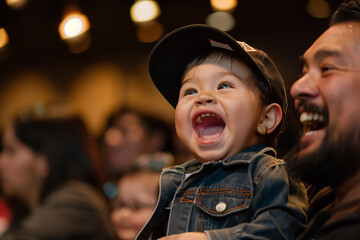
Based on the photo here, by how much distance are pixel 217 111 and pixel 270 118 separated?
0.68 feet

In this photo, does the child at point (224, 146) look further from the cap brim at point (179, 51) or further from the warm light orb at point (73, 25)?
the warm light orb at point (73, 25)

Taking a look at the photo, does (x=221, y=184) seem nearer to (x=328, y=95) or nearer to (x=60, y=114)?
(x=328, y=95)

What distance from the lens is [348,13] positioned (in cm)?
145

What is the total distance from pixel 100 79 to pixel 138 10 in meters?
1.62

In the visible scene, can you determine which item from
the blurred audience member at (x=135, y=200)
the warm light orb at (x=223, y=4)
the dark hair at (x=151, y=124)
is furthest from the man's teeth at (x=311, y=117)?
the warm light orb at (x=223, y=4)

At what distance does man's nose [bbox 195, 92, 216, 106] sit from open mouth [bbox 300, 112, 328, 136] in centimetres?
26

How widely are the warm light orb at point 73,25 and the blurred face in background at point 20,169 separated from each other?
101 inches

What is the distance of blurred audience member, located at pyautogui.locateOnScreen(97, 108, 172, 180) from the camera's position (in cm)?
452

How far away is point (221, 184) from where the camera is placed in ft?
4.58

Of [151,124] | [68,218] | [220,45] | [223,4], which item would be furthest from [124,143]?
[220,45]

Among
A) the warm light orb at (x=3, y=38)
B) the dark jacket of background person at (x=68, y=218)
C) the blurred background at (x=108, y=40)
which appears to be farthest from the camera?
the warm light orb at (x=3, y=38)

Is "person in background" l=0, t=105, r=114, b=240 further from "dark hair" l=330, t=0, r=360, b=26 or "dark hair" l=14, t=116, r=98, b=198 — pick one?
"dark hair" l=330, t=0, r=360, b=26

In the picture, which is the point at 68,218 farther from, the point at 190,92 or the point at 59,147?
the point at 190,92

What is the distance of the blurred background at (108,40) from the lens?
→ 5009 mm
